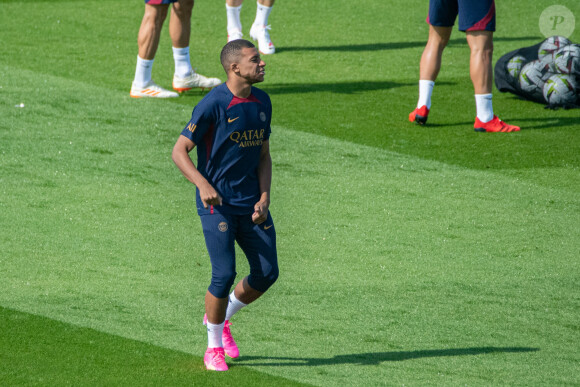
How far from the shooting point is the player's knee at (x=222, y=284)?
4.50 m

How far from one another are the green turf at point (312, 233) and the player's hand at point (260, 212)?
77 cm

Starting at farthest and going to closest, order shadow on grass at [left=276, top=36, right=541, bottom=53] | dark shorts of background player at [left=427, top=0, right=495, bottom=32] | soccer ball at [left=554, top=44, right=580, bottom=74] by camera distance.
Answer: shadow on grass at [left=276, top=36, right=541, bottom=53], soccer ball at [left=554, top=44, right=580, bottom=74], dark shorts of background player at [left=427, top=0, right=495, bottom=32]

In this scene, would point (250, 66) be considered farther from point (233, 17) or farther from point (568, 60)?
point (233, 17)

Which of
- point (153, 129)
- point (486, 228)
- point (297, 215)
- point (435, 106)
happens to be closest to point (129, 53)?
point (153, 129)

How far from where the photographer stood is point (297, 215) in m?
7.00

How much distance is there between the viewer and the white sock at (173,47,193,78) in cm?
992

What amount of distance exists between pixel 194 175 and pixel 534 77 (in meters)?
6.46

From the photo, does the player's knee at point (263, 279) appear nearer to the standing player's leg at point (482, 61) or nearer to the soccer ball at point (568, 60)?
the standing player's leg at point (482, 61)

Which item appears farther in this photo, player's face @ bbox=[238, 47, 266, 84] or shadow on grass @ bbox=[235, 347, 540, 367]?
shadow on grass @ bbox=[235, 347, 540, 367]

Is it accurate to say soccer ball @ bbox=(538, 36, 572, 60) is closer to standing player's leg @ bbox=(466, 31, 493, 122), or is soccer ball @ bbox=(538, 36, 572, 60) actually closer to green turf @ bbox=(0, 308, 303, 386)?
standing player's leg @ bbox=(466, 31, 493, 122)

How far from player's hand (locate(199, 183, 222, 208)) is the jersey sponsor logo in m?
0.28

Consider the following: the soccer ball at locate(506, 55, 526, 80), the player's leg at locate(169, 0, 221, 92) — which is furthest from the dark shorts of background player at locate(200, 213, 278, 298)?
the soccer ball at locate(506, 55, 526, 80)

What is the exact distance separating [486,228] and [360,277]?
1329 millimetres

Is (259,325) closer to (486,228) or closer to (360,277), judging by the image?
(360,277)
